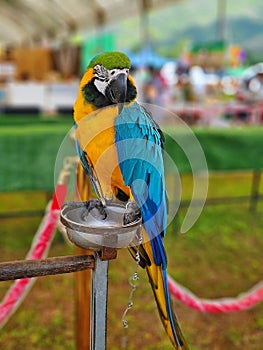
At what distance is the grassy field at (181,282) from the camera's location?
1.82 meters

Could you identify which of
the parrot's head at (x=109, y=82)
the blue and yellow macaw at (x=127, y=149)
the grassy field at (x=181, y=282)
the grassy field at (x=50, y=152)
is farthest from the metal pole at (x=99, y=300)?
the grassy field at (x=50, y=152)

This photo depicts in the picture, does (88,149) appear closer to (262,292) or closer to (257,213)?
(262,292)

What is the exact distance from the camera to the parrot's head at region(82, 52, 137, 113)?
2.81 ft

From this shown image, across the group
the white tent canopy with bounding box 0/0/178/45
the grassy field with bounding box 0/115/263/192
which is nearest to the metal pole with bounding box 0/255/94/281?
the grassy field with bounding box 0/115/263/192

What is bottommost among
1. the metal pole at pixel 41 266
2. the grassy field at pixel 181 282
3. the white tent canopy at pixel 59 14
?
the grassy field at pixel 181 282

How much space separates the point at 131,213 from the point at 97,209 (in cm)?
9

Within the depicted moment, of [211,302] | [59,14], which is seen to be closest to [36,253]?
[211,302]

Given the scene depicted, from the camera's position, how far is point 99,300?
83 centimetres

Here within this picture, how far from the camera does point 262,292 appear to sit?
55.5 inches

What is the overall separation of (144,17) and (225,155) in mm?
7111

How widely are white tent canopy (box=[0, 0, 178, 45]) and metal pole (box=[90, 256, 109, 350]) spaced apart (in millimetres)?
7769

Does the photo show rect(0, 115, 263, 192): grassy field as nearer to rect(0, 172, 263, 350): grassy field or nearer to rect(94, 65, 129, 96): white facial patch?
rect(0, 172, 263, 350): grassy field

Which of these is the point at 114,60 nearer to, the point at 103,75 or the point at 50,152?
the point at 103,75

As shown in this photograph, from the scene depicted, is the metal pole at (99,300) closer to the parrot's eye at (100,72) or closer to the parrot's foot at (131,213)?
the parrot's foot at (131,213)
